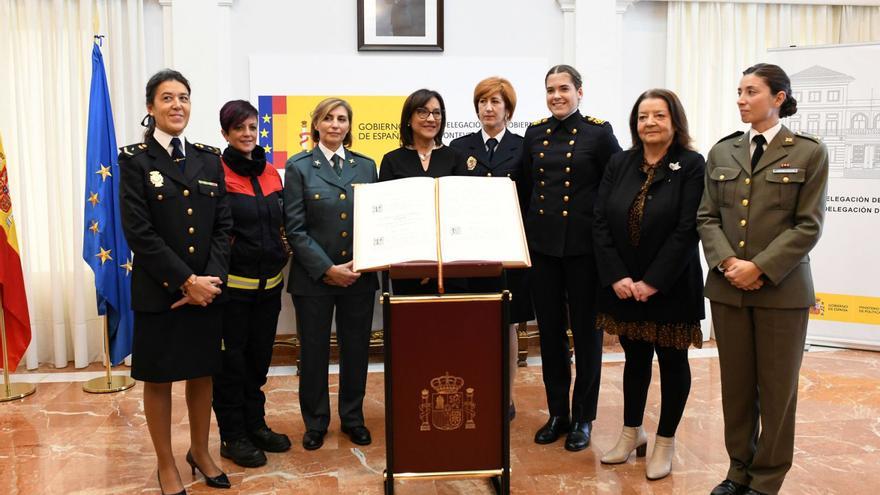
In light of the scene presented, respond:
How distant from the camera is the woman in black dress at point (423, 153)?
3129 millimetres

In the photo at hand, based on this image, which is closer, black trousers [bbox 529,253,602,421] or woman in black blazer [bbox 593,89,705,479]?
woman in black blazer [bbox 593,89,705,479]

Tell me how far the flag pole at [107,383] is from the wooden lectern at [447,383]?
2.43 metres

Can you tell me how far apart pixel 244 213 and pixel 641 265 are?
1.67 m

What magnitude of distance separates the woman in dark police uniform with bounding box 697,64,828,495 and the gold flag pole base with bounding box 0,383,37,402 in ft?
12.7

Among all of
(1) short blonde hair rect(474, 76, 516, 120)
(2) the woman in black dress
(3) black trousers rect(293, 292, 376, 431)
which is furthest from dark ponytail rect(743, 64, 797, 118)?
(3) black trousers rect(293, 292, 376, 431)

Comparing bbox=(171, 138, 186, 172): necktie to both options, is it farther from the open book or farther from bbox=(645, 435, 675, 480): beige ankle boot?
bbox=(645, 435, 675, 480): beige ankle boot

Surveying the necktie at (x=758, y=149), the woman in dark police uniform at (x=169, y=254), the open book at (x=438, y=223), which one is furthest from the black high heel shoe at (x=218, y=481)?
the necktie at (x=758, y=149)

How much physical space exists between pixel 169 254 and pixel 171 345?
0.35m

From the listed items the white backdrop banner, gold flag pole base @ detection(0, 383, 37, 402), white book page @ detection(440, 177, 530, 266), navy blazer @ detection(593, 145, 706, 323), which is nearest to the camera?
white book page @ detection(440, 177, 530, 266)

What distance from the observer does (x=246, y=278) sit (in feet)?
9.73

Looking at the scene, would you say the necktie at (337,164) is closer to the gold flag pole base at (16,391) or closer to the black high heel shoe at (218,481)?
the black high heel shoe at (218,481)

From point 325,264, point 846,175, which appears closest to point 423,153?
point 325,264

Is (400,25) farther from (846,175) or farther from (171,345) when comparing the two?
(846,175)

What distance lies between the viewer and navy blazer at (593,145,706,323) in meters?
2.71
